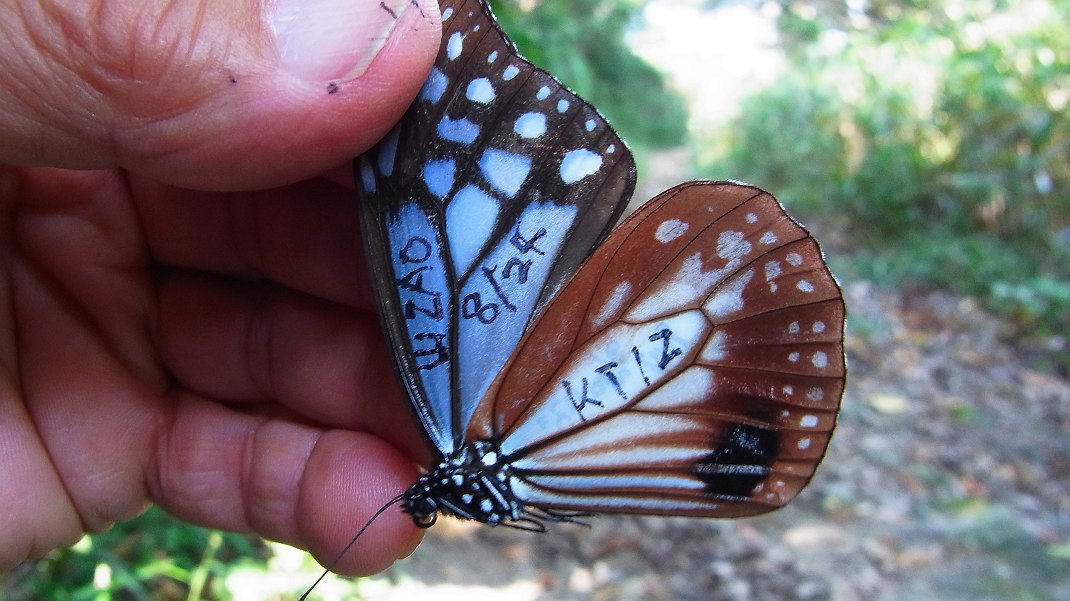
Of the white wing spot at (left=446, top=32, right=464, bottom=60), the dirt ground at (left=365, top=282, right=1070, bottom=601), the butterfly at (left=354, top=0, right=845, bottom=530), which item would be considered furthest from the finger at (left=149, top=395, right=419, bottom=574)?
the dirt ground at (left=365, top=282, right=1070, bottom=601)

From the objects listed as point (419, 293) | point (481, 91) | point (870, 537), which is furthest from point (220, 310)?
point (870, 537)

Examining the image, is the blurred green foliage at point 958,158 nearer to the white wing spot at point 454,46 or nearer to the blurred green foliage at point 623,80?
the white wing spot at point 454,46

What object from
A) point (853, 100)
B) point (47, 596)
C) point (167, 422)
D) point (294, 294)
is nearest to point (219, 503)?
point (167, 422)

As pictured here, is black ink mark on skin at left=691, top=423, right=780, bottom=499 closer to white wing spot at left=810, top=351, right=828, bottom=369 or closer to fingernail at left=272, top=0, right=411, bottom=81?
white wing spot at left=810, top=351, right=828, bottom=369

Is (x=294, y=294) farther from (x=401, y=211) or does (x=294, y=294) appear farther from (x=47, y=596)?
(x=47, y=596)

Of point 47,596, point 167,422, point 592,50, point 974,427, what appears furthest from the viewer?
point 592,50

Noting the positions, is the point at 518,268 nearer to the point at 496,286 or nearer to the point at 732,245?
the point at 496,286
